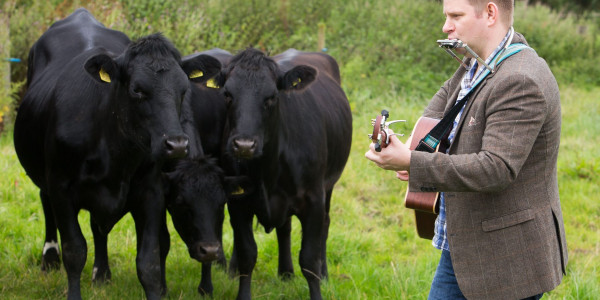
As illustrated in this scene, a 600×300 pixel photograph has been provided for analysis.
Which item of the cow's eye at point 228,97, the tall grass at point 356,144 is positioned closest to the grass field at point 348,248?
the tall grass at point 356,144

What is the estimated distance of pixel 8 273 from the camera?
207 inches

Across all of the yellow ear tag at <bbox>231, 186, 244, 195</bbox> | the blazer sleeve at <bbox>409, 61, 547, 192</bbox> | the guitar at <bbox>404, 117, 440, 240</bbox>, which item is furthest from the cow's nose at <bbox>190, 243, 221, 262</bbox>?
the blazer sleeve at <bbox>409, 61, 547, 192</bbox>

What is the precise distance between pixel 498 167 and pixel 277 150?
2.52 metres

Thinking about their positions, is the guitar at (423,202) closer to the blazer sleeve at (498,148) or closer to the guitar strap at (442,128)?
the guitar strap at (442,128)

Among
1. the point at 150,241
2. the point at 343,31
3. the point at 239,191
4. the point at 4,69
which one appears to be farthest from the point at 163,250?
the point at 343,31

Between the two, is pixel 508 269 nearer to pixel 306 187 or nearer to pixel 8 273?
pixel 306 187

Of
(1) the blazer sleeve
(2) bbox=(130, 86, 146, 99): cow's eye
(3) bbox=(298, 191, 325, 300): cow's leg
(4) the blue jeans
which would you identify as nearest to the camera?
(1) the blazer sleeve

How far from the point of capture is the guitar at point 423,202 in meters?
3.46

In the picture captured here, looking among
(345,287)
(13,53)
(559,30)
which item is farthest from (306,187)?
(559,30)

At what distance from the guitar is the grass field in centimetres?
144

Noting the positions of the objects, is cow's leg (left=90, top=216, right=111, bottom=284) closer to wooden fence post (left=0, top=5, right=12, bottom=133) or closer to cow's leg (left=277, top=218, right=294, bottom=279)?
cow's leg (left=277, top=218, right=294, bottom=279)

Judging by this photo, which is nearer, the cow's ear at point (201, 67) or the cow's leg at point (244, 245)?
the cow's ear at point (201, 67)

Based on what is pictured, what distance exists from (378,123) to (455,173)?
389mm

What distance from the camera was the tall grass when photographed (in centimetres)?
549
